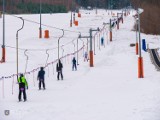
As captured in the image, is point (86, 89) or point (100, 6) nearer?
point (86, 89)

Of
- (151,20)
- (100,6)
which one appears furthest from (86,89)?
(100,6)

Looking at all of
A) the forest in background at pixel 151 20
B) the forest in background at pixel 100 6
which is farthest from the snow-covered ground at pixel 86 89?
the forest in background at pixel 151 20

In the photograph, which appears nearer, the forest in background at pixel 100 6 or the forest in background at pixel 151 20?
the forest in background at pixel 151 20

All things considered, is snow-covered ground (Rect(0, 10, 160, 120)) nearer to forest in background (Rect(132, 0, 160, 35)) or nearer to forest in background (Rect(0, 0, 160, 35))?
forest in background (Rect(0, 0, 160, 35))

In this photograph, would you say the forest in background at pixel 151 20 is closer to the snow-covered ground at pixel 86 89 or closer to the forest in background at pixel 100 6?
the forest in background at pixel 100 6

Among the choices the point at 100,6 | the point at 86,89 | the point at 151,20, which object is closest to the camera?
the point at 86,89

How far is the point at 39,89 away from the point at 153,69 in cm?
1122

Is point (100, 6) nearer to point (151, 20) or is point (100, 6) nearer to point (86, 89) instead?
point (151, 20)

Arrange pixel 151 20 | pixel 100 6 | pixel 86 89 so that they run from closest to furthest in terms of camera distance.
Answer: pixel 86 89 < pixel 151 20 < pixel 100 6

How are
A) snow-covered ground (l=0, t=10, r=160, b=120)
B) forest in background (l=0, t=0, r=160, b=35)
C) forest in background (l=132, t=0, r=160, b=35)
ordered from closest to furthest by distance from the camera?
snow-covered ground (l=0, t=10, r=160, b=120), forest in background (l=132, t=0, r=160, b=35), forest in background (l=0, t=0, r=160, b=35)

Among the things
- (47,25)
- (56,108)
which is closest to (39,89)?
(56,108)

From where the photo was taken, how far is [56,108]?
19.7 metres

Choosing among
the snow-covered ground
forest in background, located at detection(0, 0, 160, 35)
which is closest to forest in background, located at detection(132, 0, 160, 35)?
forest in background, located at detection(0, 0, 160, 35)

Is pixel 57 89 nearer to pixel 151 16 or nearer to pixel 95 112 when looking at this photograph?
pixel 95 112
